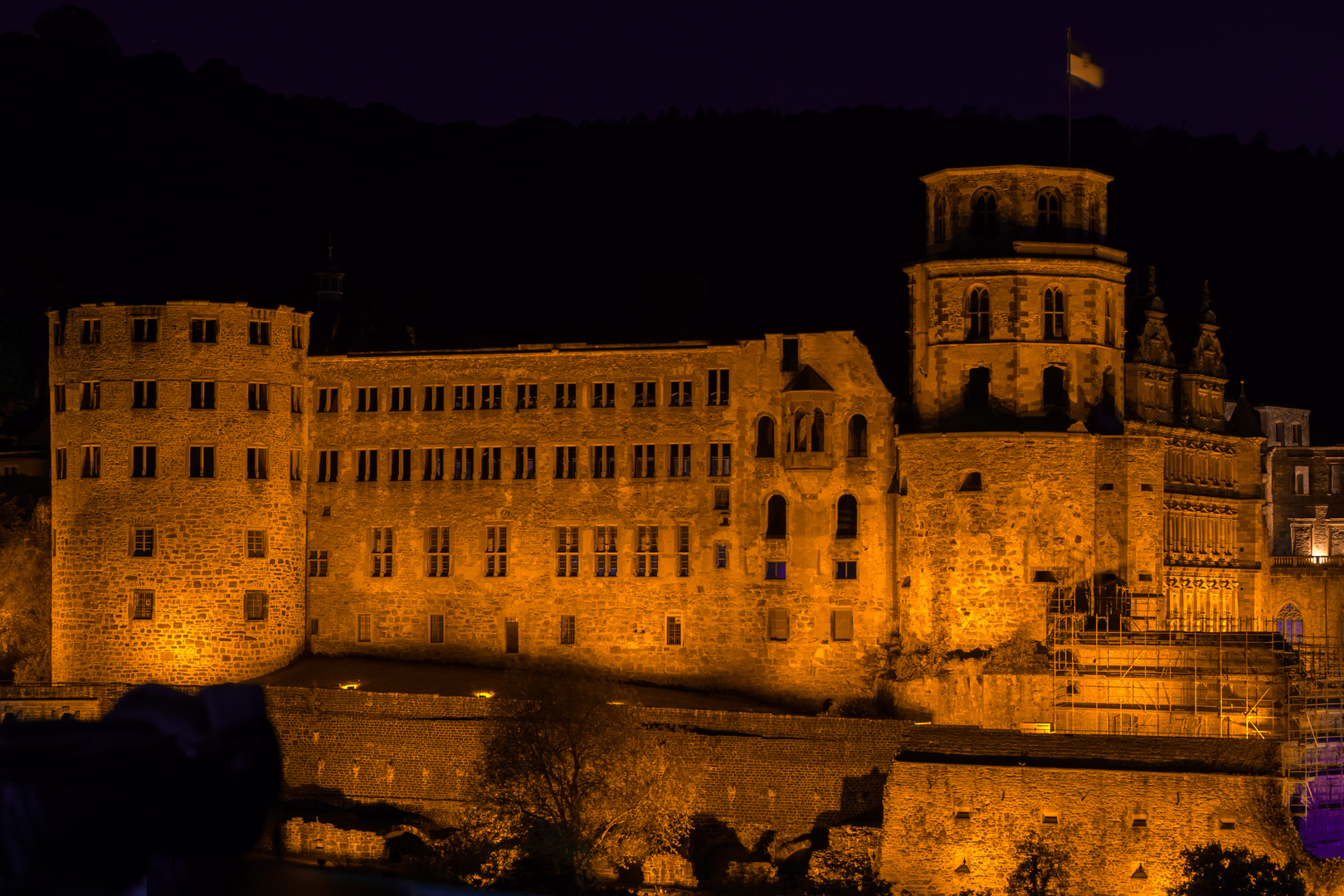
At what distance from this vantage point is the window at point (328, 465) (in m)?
69.8

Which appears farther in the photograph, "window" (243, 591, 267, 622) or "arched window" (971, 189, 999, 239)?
"window" (243, 591, 267, 622)

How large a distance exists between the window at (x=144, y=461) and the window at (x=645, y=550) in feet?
54.3

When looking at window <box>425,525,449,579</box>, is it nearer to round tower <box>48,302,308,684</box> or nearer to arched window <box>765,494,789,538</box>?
round tower <box>48,302,308,684</box>

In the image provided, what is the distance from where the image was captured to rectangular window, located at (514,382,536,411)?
6825cm

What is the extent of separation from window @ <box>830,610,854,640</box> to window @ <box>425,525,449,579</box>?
13.7 metres

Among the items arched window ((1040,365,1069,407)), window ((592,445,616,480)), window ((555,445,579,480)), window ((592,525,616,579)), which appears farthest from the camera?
window ((555,445,579,480))

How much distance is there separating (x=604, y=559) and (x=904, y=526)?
10713 millimetres

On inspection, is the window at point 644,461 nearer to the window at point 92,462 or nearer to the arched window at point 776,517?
the arched window at point 776,517

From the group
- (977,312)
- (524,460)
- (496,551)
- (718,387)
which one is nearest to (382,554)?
(496,551)

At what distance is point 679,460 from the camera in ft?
219

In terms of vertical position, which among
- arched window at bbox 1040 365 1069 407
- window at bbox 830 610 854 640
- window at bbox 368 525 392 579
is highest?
arched window at bbox 1040 365 1069 407

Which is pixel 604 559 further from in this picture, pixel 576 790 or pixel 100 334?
pixel 100 334

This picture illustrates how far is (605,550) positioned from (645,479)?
282 centimetres

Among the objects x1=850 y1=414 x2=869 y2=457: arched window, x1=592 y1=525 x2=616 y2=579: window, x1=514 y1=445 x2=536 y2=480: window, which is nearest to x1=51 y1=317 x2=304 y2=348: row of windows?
x1=514 y1=445 x2=536 y2=480: window
